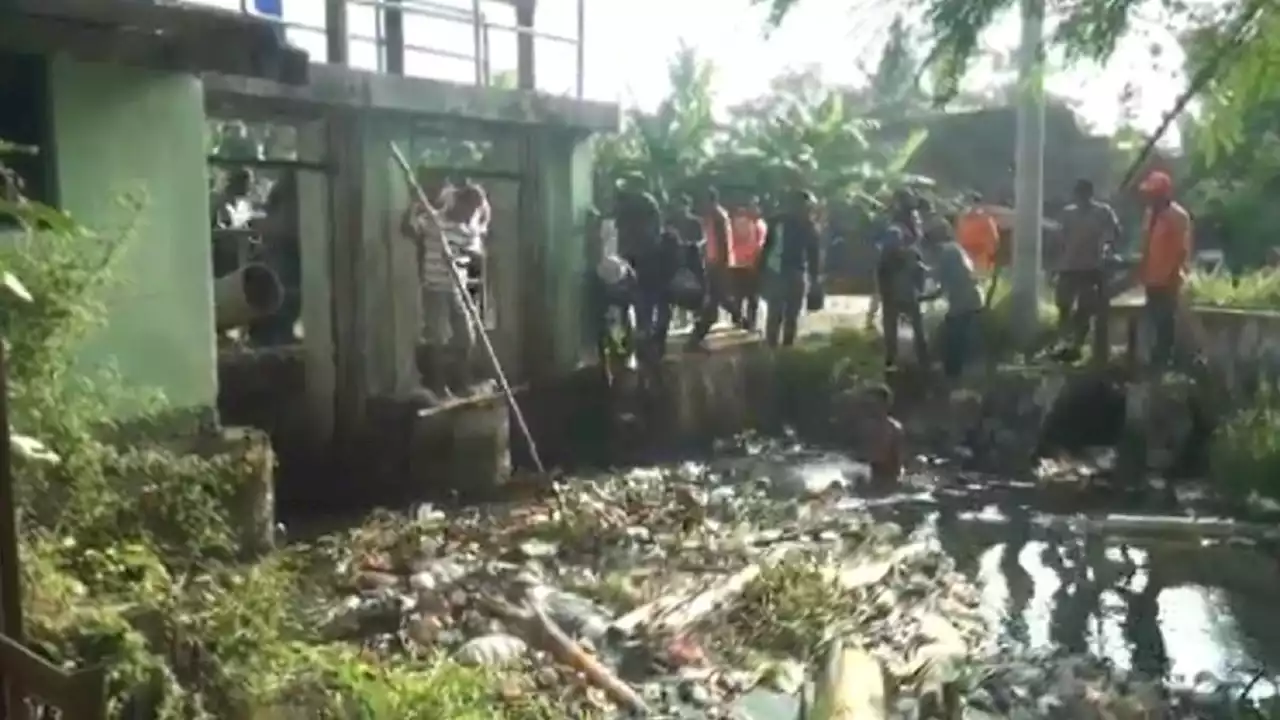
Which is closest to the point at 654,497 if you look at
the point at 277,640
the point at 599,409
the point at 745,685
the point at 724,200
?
the point at 599,409

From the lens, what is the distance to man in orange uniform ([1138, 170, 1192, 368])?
530 inches

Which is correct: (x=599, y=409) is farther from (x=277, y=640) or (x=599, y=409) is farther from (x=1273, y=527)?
(x=277, y=640)

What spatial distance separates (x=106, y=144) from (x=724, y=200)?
1295cm

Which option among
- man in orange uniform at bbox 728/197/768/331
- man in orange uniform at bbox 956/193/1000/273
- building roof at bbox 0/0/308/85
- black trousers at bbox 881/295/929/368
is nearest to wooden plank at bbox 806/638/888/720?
building roof at bbox 0/0/308/85

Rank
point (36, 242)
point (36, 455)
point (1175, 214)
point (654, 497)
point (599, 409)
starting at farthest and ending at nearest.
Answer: point (599, 409) → point (1175, 214) → point (654, 497) → point (36, 242) → point (36, 455)

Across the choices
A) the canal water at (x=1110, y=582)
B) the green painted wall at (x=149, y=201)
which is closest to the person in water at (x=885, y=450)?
the canal water at (x=1110, y=582)

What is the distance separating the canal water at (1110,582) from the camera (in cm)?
842

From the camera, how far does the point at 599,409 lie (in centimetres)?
1553

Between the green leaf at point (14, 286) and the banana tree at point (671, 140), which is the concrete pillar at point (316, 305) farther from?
the green leaf at point (14, 286)

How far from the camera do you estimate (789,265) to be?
1577 cm

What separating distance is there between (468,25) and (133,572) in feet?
29.2

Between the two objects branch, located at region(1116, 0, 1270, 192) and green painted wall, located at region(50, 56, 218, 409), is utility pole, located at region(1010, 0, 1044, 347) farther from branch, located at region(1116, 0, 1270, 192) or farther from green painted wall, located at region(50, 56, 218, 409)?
branch, located at region(1116, 0, 1270, 192)

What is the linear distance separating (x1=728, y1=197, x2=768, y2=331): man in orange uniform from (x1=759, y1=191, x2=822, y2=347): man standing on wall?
0.22 m

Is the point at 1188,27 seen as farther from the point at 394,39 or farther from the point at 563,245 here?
the point at 563,245
